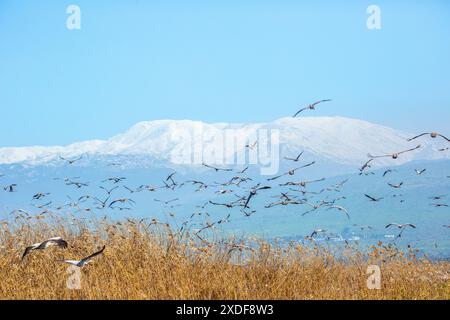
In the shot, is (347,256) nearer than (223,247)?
No

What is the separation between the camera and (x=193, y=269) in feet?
40.0

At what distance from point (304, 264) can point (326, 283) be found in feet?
2.55

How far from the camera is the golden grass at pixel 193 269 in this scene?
11.2 meters

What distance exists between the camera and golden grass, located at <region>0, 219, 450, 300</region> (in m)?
11.2

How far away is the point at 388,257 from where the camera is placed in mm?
14492

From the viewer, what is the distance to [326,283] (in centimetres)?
1282
